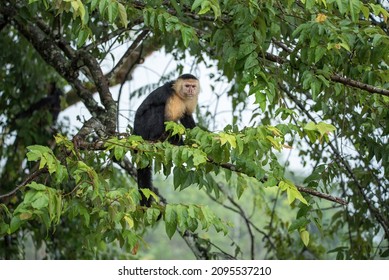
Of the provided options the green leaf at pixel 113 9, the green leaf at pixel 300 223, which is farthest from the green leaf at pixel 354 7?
the green leaf at pixel 113 9

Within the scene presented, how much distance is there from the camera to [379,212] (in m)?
5.76

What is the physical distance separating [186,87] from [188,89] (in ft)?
0.10

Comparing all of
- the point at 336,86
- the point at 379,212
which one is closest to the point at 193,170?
the point at 336,86

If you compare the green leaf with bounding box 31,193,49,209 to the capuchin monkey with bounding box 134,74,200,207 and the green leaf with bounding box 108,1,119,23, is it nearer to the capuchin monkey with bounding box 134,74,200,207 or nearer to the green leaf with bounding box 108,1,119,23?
the green leaf with bounding box 108,1,119,23

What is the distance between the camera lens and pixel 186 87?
6012 millimetres

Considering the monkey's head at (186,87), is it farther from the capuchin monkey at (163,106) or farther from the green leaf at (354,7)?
the green leaf at (354,7)

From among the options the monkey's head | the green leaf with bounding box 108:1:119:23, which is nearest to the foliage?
the green leaf with bounding box 108:1:119:23

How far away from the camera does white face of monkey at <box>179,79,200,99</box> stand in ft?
19.7

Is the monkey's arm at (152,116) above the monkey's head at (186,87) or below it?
below

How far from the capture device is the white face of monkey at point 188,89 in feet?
19.7

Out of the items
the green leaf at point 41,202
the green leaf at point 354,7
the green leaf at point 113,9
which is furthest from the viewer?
the green leaf at point 354,7

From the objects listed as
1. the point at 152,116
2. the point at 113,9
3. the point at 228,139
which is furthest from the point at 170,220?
the point at 152,116

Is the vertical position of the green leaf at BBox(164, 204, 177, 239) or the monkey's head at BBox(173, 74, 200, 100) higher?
the monkey's head at BBox(173, 74, 200, 100)

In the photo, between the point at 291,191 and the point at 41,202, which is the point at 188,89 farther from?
the point at 41,202
